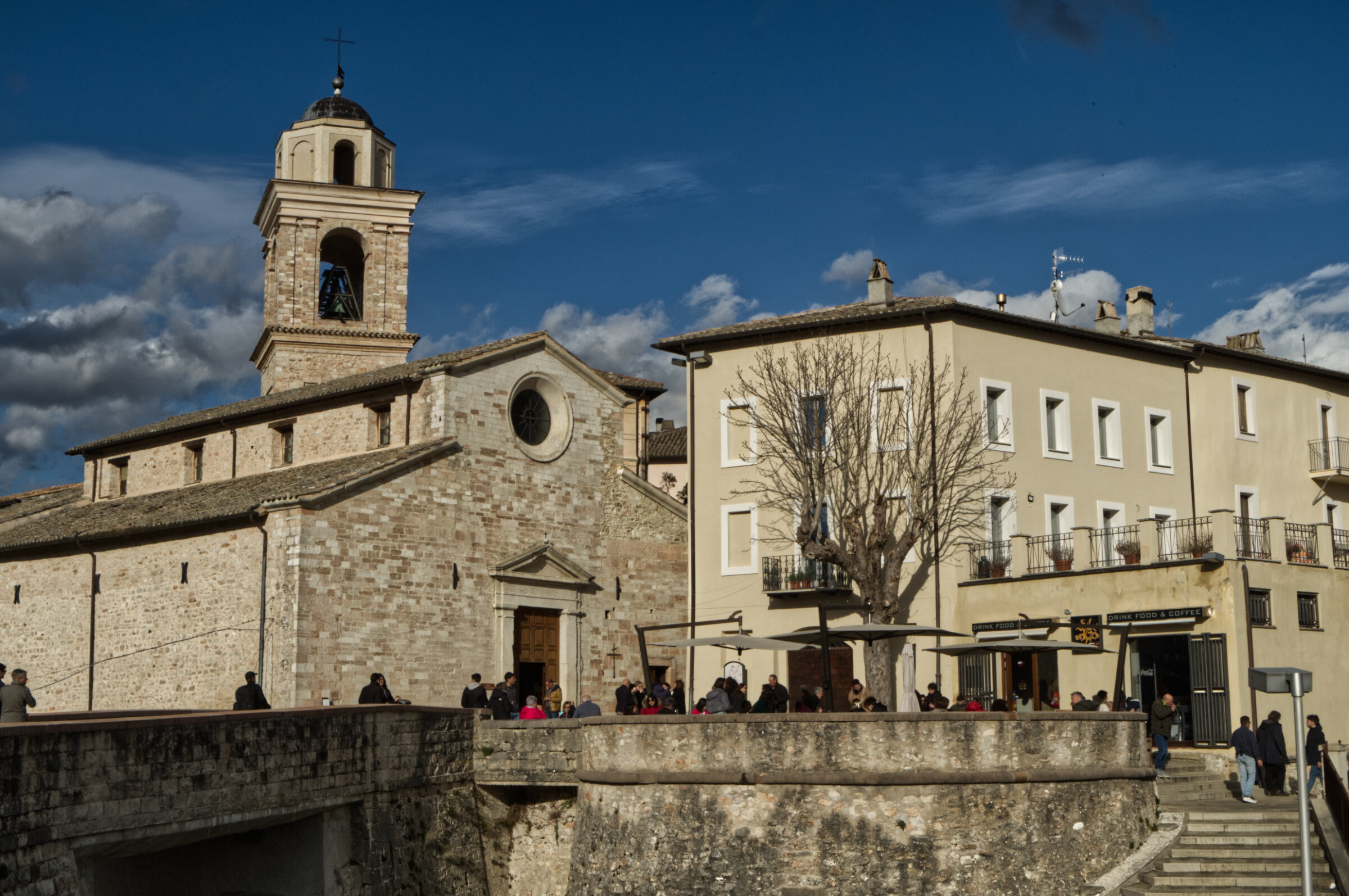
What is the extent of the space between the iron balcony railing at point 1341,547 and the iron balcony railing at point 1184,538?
2.43 metres

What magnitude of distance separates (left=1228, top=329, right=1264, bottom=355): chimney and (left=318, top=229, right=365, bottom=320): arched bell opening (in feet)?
77.2

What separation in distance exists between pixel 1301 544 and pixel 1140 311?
8.69m

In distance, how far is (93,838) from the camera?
55.0ft

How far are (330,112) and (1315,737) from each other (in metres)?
33.3

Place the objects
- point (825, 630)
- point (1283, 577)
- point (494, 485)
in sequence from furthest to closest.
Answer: point (494, 485) → point (1283, 577) → point (825, 630)

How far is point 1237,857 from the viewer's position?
849 inches

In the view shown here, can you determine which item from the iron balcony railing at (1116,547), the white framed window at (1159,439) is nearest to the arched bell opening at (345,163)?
the white framed window at (1159,439)

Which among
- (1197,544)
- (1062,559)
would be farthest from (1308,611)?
(1062,559)

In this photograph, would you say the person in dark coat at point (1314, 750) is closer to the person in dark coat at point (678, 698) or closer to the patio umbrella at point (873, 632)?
the patio umbrella at point (873, 632)

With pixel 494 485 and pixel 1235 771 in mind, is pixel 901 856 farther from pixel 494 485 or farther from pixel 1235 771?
pixel 494 485

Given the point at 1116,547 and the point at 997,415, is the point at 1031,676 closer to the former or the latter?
the point at 1116,547

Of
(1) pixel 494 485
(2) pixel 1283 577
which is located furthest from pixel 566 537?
(2) pixel 1283 577

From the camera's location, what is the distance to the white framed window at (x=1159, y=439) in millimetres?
35281

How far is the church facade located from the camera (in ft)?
101
